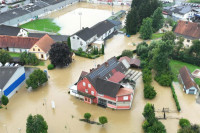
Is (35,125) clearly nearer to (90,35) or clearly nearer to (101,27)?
(90,35)

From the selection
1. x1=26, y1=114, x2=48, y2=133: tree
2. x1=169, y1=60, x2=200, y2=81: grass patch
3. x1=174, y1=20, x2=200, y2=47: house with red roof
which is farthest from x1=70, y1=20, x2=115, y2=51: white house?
x1=26, y1=114, x2=48, y2=133: tree

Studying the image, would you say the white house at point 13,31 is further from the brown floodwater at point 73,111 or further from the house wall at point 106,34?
the brown floodwater at point 73,111

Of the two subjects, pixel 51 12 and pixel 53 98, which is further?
pixel 51 12

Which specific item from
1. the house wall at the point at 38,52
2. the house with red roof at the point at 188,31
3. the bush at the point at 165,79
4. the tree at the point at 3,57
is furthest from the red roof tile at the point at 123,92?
the house with red roof at the point at 188,31

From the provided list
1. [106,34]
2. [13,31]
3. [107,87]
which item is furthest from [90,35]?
[107,87]

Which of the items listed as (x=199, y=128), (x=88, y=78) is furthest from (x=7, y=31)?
(x=199, y=128)

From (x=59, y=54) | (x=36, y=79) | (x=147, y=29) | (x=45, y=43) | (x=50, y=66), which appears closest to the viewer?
(x=36, y=79)

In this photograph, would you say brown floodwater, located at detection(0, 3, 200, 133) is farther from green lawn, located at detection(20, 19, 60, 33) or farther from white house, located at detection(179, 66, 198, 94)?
green lawn, located at detection(20, 19, 60, 33)

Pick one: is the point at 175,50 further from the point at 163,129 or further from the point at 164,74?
the point at 163,129
